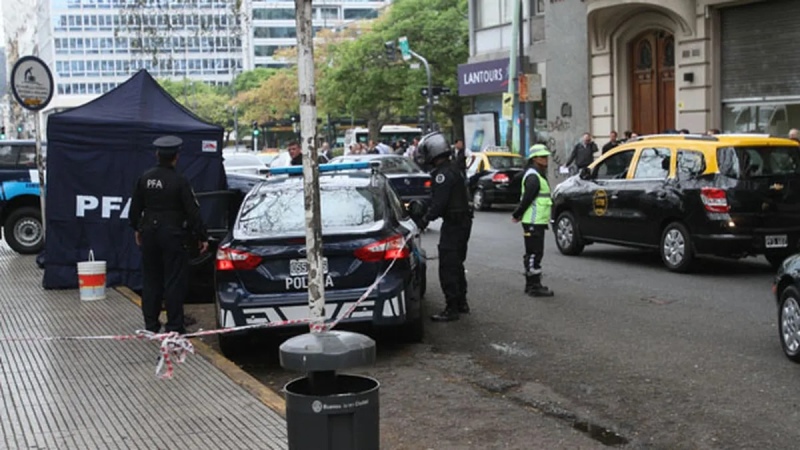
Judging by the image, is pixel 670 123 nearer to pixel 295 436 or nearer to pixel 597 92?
pixel 597 92

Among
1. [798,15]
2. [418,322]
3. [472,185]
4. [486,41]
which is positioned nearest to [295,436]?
[418,322]

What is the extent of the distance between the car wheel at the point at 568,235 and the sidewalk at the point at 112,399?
761 cm

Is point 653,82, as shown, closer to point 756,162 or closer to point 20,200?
point 756,162

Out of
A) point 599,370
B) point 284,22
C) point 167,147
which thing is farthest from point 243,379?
point 284,22

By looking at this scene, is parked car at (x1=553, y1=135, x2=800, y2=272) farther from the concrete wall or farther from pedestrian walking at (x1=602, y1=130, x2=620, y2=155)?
the concrete wall

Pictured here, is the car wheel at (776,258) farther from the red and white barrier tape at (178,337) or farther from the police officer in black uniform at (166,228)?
the police officer in black uniform at (166,228)

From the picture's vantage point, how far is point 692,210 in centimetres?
1270

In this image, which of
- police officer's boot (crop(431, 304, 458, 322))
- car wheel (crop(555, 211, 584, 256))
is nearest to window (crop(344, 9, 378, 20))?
car wheel (crop(555, 211, 584, 256))

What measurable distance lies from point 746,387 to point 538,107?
95.8 ft

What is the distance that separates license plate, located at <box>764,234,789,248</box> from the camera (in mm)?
12505

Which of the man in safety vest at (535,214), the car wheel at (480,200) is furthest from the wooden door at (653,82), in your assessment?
the man in safety vest at (535,214)

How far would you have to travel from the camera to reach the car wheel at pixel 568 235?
15.1 meters

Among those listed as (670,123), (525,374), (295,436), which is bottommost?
(525,374)

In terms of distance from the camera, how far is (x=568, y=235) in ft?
50.3
